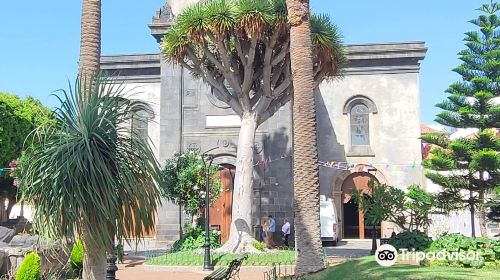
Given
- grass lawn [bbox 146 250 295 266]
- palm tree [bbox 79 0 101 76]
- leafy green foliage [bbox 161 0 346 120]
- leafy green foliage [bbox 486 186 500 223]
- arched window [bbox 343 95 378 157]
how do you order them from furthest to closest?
arched window [bbox 343 95 378 157], leafy green foliage [bbox 486 186 500 223], leafy green foliage [bbox 161 0 346 120], grass lawn [bbox 146 250 295 266], palm tree [bbox 79 0 101 76]

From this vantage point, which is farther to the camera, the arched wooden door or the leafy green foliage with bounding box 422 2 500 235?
the arched wooden door

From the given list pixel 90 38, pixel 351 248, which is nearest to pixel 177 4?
pixel 351 248

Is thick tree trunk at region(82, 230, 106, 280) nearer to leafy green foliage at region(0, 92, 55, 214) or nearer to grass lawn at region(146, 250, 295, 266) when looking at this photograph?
grass lawn at region(146, 250, 295, 266)

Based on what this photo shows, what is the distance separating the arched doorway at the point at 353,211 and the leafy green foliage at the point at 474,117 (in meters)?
7.26

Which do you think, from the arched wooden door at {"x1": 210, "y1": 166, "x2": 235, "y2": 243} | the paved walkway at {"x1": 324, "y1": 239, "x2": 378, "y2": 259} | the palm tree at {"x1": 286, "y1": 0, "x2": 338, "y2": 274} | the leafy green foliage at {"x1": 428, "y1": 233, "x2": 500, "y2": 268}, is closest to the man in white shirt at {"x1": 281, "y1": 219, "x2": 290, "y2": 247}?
the paved walkway at {"x1": 324, "y1": 239, "x2": 378, "y2": 259}

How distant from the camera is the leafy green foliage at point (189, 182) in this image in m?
18.7

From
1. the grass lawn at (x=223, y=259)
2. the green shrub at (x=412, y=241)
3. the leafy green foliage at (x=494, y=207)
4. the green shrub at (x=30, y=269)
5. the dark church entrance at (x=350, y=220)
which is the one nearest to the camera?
the green shrub at (x=30, y=269)

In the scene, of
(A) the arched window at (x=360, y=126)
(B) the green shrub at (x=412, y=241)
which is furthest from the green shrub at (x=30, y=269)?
(A) the arched window at (x=360, y=126)

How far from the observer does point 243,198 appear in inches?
666

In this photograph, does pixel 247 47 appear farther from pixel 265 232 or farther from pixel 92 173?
pixel 92 173

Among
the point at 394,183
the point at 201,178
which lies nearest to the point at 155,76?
the point at 201,178

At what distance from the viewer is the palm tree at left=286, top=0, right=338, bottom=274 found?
11461mm

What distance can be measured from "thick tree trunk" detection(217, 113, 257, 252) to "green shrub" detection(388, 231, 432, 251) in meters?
4.38
